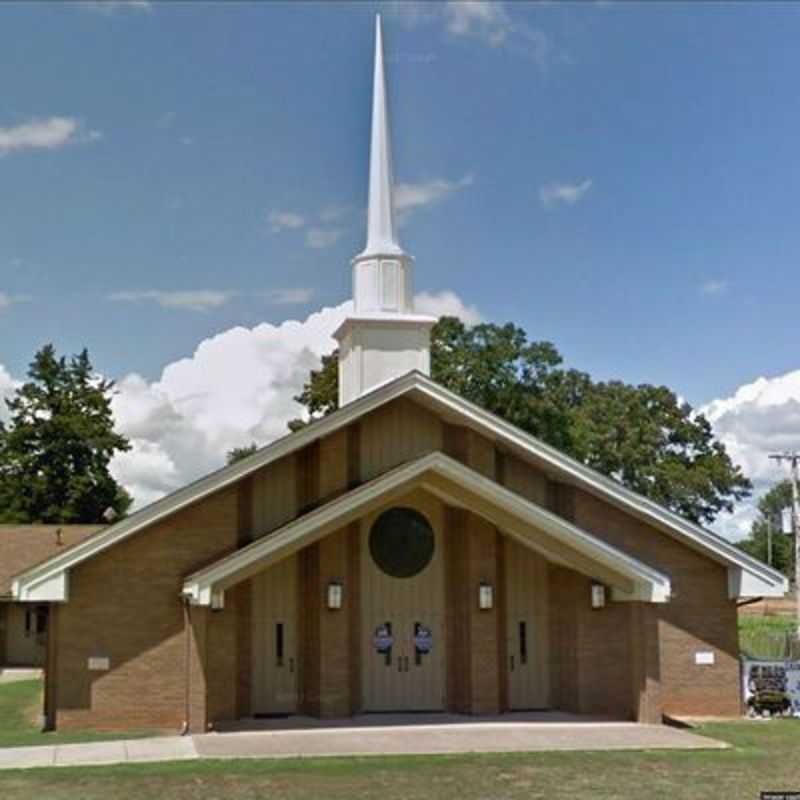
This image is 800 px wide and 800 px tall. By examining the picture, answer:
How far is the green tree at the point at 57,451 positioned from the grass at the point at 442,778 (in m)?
36.8

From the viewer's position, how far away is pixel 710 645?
23.4 meters

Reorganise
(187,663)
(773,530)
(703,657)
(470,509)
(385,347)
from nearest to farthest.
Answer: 1. (187,663)
2. (470,509)
3. (703,657)
4. (385,347)
5. (773,530)

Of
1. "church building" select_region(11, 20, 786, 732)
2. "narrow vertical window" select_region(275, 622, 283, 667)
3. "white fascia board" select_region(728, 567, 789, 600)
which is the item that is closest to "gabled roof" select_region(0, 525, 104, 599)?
"narrow vertical window" select_region(275, 622, 283, 667)

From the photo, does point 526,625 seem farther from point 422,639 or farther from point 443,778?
point 443,778

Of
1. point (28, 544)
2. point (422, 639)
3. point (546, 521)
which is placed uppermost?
point (28, 544)

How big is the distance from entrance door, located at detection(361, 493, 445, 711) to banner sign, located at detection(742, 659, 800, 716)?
6.08 metres

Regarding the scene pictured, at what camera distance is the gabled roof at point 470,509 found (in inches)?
784

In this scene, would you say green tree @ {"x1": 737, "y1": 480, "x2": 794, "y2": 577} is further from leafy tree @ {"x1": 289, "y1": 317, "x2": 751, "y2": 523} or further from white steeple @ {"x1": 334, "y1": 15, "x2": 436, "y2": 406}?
white steeple @ {"x1": 334, "y1": 15, "x2": 436, "y2": 406}

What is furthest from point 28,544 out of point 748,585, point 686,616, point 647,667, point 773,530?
point 773,530

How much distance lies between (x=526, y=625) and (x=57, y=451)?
109 ft

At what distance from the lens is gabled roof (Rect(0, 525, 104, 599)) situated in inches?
1469

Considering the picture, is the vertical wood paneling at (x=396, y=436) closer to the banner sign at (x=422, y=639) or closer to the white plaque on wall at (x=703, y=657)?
the banner sign at (x=422, y=639)

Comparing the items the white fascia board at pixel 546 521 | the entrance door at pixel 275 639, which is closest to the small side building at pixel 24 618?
the entrance door at pixel 275 639

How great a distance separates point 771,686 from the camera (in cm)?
2319
